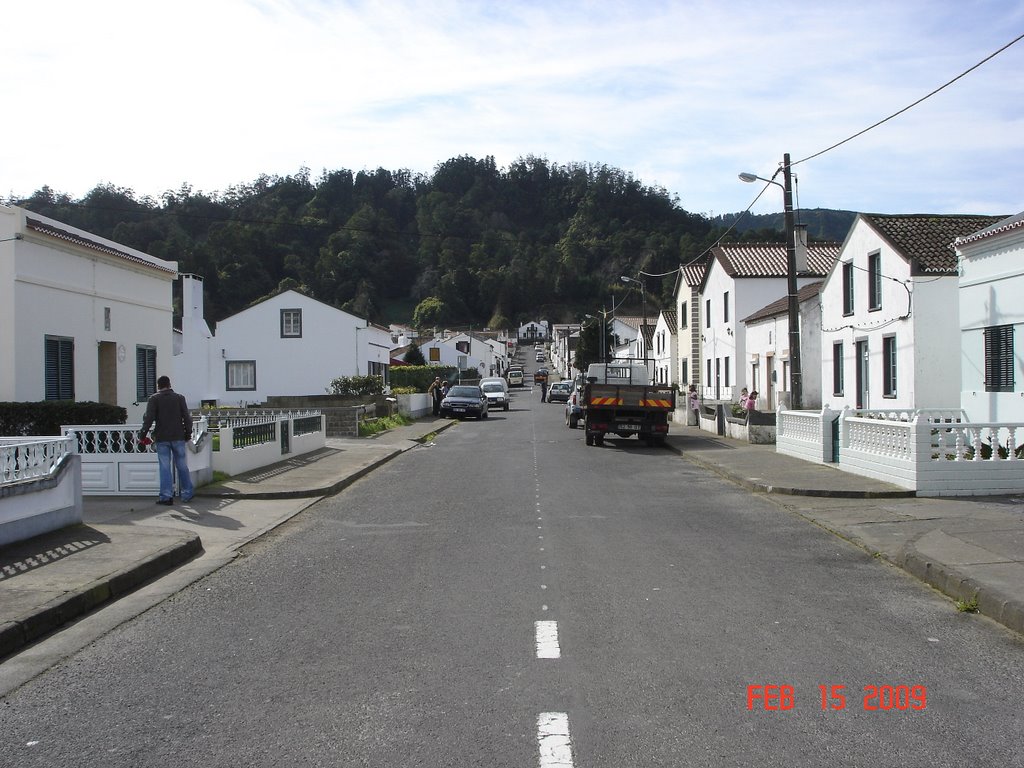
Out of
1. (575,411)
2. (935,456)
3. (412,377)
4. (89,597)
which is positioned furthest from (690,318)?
(89,597)

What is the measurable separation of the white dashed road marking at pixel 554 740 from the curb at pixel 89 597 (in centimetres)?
392

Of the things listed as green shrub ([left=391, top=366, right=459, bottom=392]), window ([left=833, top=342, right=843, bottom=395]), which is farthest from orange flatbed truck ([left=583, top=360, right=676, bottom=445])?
green shrub ([left=391, top=366, right=459, bottom=392])

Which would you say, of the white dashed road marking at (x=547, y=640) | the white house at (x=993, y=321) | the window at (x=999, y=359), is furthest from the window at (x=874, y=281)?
the white dashed road marking at (x=547, y=640)

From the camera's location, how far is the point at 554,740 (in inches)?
178

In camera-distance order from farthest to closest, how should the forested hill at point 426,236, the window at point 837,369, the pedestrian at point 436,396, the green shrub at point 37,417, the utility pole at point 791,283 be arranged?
the forested hill at point 426,236, the pedestrian at point 436,396, the window at point 837,369, the utility pole at point 791,283, the green shrub at point 37,417

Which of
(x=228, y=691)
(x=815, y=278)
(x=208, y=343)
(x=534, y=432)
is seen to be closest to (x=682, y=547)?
(x=228, y=691)

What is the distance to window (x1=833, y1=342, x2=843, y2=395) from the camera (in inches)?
1064

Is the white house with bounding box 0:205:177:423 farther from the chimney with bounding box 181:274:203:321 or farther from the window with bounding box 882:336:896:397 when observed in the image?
the window with bounding box 882:336:896:397

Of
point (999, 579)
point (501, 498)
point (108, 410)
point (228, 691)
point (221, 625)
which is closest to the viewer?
point (228, 691)

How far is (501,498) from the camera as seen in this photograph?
14273 millimetres

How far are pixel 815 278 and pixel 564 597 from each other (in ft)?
113

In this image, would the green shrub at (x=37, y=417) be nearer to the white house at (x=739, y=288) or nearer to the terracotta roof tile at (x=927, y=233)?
the terracotta roof tile at (x=927, y=233)

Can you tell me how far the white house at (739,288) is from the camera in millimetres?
39312

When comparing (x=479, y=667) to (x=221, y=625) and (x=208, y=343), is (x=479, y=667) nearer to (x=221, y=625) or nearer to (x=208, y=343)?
(x=221, y=625)
